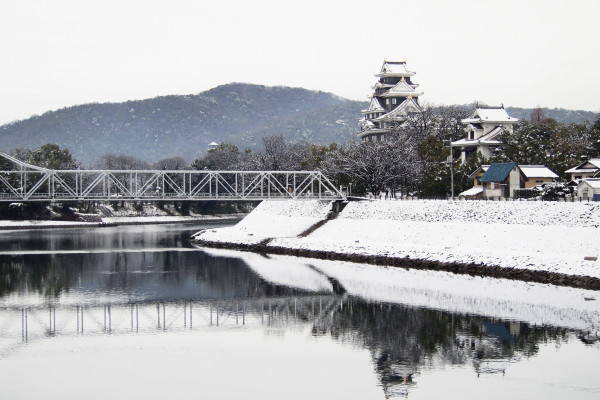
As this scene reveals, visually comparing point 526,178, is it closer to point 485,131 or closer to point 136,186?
point 485,131

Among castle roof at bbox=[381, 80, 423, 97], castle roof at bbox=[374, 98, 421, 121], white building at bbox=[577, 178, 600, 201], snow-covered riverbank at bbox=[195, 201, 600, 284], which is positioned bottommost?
snow-covered riverbank at bbox=[195, 201, 600, 284]

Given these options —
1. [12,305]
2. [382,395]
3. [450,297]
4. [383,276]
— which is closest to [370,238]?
[383,276]

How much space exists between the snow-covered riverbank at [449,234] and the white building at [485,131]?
A: 87.3ft

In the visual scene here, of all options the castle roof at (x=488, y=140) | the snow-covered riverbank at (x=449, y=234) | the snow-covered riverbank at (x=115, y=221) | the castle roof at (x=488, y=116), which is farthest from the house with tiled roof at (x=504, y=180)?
the snow-covered riverbank at (x=115, y=221)

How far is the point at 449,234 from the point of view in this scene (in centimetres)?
5516

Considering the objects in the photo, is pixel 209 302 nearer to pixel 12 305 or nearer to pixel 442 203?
pixel 12 305

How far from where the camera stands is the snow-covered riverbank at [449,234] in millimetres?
45125

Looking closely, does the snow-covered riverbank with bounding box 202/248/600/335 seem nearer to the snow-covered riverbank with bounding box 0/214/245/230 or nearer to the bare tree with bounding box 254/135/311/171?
the snow-covered riverbank with bounding box 0/214/245/230

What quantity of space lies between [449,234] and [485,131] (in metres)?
43.2

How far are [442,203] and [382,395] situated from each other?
4022cm

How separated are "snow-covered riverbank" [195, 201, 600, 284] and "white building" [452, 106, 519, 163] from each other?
1047 inches

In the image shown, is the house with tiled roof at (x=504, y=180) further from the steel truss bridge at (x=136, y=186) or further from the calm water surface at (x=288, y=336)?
the calm water surface at (x=288, y=336)

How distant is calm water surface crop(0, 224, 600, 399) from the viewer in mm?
23922

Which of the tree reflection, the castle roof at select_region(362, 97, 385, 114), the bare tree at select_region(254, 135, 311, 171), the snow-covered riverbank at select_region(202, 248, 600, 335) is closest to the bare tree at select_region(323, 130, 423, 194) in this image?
the bare tree at select_region(254, 135, 311, 171)
